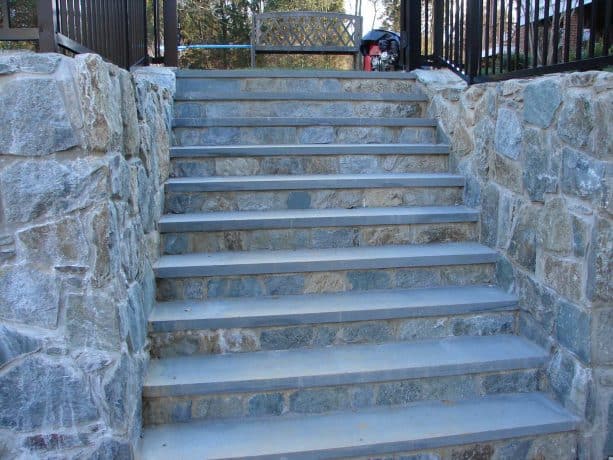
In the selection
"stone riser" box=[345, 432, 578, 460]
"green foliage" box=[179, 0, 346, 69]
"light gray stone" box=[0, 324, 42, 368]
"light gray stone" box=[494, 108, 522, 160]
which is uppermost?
"green foliage" box=[179, 0, 346, 69]

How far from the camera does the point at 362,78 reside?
4422 millimetres

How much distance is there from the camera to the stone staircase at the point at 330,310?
233cm

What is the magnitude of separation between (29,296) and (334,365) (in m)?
1.28

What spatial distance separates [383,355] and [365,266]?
504mm

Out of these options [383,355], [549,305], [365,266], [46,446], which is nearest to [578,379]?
[549,305]

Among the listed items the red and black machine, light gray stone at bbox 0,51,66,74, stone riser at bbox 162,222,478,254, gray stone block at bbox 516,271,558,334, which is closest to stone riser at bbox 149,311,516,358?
gray stone block at bbox 516,271,558,334

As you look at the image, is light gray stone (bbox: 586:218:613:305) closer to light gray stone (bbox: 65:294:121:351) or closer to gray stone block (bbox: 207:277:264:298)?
gray stone block (bbox: 207:277:264:298)

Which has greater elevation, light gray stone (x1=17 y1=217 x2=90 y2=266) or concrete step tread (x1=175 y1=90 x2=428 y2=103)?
concrete step tread (x1=175 y1=90 x2=428 y2=103)

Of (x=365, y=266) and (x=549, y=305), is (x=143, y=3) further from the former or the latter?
(x=549, y=305)

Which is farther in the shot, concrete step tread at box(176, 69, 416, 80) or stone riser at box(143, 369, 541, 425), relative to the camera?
concrete step tread at box(176, 69, 416, 80)

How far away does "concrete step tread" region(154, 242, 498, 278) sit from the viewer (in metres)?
2.80

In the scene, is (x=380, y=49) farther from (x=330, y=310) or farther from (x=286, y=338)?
(x=286, y=338)

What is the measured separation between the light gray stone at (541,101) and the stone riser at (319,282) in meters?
0.84

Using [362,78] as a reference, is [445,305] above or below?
below
